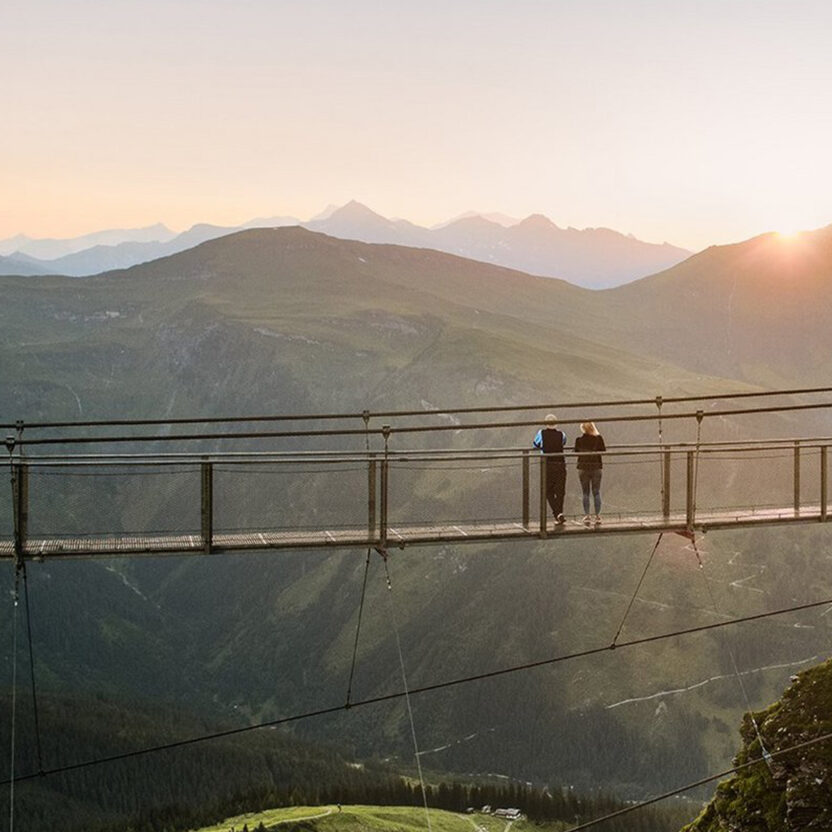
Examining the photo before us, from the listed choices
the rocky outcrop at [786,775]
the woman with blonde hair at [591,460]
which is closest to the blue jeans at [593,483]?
the woman with blonde hair at [591,460]

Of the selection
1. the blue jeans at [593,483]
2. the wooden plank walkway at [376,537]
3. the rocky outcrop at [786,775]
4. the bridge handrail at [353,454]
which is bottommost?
the rocky outcrop at [786,775]

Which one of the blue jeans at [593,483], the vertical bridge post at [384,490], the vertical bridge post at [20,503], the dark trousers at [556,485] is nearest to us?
the vertical bridge post at [20,503]

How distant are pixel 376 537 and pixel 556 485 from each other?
17.7ft

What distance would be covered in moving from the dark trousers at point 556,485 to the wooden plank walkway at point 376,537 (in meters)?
0.73

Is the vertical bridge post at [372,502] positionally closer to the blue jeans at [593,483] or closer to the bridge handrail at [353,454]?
the bridge handrail at [353,454]

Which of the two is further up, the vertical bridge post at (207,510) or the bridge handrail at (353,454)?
the bridge handrail at (353,454)

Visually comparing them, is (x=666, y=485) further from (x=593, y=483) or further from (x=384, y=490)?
(x=384, y=490)

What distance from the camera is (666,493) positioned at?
19.6 metres

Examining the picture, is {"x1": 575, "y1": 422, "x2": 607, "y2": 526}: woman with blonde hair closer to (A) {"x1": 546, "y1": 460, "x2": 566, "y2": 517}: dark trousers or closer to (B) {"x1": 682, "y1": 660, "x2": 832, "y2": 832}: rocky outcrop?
(A) {"x1": 546, "y1": 460, "x2": 566, "y2": 517}: dark trousers

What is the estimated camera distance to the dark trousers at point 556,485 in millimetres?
21469

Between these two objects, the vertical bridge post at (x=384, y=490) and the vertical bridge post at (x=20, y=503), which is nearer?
the vertical bridge post at (x=20, y=503)

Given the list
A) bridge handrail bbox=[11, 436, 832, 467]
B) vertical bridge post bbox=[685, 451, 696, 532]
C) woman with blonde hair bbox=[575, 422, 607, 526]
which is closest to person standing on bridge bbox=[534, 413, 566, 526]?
woman with blonde hair bbox=[575, 422, 607, 526]

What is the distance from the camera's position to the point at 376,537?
58.2 feet

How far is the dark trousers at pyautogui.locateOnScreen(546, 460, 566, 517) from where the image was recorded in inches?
845
